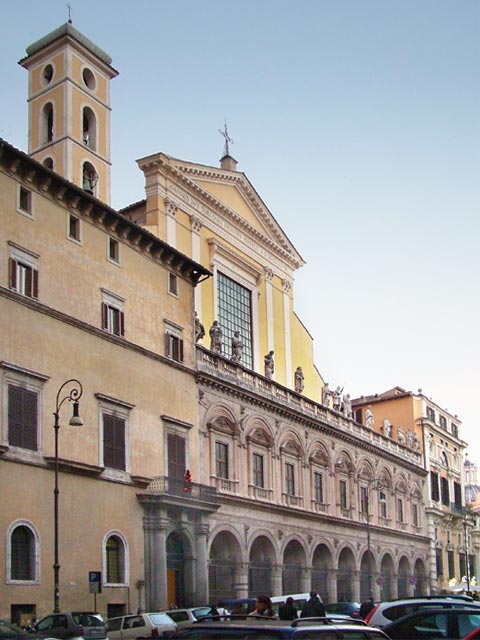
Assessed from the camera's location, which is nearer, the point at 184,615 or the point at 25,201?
the point at 184,615

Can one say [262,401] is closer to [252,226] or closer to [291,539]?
[291,539]

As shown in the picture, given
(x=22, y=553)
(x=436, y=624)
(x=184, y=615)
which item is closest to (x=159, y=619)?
(x=184, y=615)

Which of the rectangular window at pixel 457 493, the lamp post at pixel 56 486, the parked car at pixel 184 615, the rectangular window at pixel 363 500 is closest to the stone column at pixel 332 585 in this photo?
the rectangular window at pixel 363 500

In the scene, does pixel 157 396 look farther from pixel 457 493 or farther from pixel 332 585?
pixel 457 493

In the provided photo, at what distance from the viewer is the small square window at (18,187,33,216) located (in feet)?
110

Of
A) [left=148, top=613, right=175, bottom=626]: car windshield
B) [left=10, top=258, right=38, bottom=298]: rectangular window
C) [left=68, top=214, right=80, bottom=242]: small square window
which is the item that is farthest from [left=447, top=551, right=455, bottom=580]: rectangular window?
[left=10, top=258, right=38, bottom=298]: rectangular window

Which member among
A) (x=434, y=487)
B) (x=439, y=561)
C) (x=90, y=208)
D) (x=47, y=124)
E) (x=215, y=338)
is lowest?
(x=439, y=561)

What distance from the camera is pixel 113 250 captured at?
38.4 m

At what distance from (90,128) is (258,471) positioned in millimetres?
17408

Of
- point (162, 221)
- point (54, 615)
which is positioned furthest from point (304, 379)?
point (54, 615)

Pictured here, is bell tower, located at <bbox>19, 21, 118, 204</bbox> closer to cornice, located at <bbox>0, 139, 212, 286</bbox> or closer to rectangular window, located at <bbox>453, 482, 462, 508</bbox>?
cornice, located at <bbox>0, 139, 212, 286</bbox>

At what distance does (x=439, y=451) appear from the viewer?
3155 inches

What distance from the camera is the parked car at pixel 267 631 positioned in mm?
11328

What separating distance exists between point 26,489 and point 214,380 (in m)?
13.5
